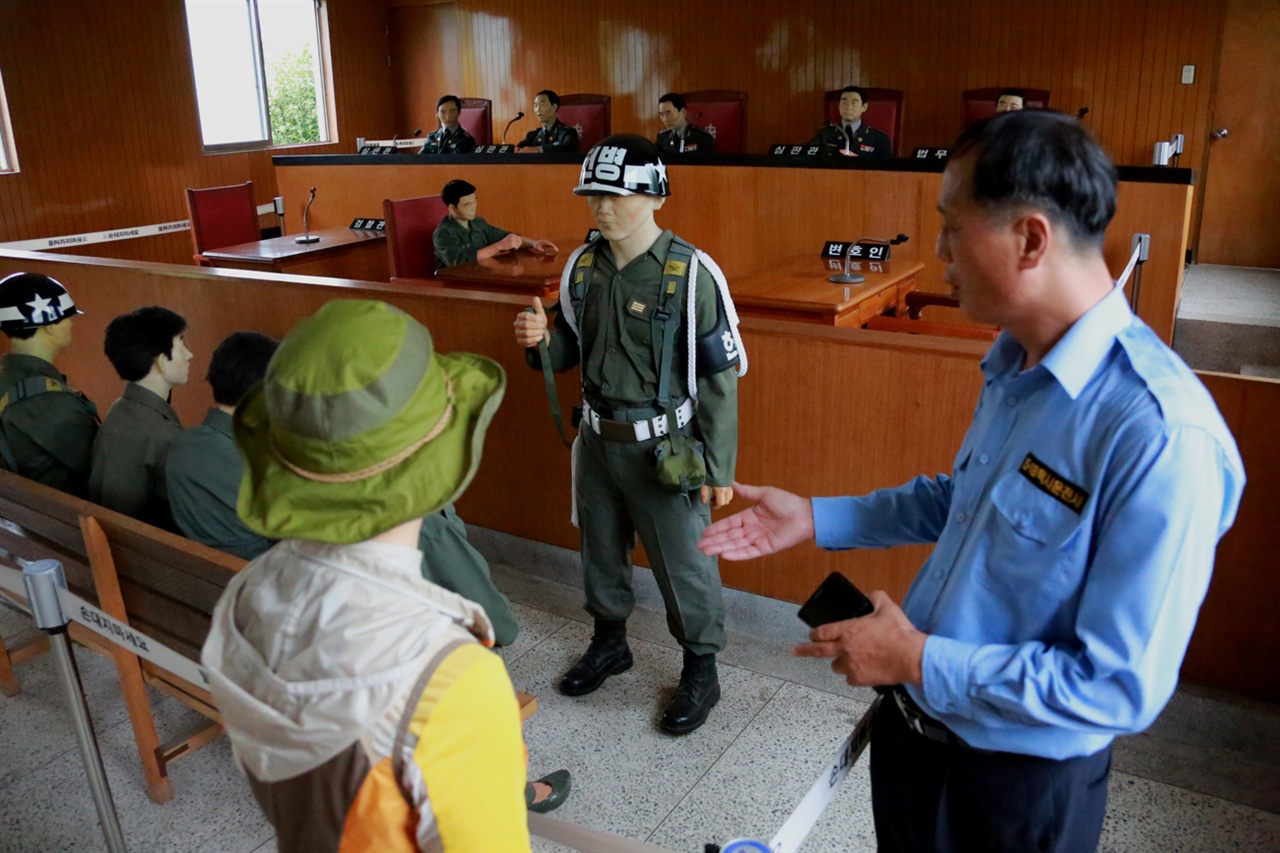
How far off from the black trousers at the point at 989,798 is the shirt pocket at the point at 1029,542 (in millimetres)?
226

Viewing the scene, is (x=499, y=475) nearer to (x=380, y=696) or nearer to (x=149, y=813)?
(x=149, y=813)

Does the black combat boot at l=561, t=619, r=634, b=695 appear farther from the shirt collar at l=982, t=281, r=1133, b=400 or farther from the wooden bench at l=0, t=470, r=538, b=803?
the shirt collar at l=982, t=281, r=1133, b=400

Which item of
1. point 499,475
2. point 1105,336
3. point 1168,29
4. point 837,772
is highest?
point 1168,29

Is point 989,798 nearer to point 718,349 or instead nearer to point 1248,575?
point 718,349

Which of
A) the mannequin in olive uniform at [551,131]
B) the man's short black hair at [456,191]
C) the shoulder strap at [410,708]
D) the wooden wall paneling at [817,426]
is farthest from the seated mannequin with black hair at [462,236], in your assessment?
the shoulder strap at [410,708]

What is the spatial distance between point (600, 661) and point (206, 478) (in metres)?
1.18

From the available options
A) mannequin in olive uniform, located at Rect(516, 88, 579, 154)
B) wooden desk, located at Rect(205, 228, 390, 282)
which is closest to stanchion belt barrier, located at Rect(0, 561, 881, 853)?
wooden desk, located at Rect(205, 228, 390, 282)

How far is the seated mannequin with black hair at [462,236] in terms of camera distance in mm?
5168

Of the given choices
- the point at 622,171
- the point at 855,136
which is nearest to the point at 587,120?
the point at 855,136

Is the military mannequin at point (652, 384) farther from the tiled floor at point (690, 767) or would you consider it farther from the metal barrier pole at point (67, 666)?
the metal barrier pole at point (67, 666)

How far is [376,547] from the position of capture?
97cm

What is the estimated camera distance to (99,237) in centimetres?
823

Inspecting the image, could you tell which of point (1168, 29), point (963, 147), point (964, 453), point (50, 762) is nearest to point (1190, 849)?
point (964, 453)

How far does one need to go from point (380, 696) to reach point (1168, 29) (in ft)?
29.0
